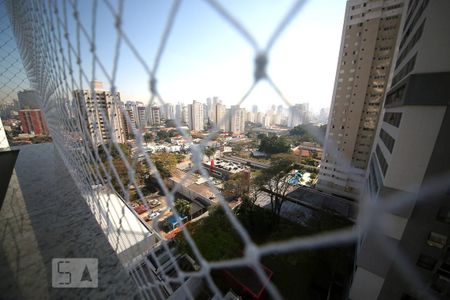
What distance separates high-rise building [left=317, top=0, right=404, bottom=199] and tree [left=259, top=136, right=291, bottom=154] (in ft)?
17.6

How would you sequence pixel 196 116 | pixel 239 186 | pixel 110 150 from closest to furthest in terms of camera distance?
pixel 110 150 < pixel 239 186 < pixel 196 116

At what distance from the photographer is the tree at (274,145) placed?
440 inches

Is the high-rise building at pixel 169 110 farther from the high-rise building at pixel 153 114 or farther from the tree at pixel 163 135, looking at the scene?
the tree at pixel 163 135

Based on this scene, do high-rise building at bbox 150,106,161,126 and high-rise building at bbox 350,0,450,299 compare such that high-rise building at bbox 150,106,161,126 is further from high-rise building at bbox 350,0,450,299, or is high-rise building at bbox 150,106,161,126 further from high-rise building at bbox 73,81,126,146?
high-rise building at bbox 350,0,450,299

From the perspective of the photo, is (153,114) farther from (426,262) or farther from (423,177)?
(426,262)

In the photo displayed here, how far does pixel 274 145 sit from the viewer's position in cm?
1130

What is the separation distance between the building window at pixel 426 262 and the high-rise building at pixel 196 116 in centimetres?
1311

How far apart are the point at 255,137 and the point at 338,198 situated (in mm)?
8555

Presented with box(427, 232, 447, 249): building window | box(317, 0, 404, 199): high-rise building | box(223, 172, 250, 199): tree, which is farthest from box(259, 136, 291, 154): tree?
box(427, 232, 447, 249): building window

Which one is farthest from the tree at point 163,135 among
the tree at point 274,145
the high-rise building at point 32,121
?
the high-rise building at point 32,121

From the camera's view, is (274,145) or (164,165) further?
(274,145)

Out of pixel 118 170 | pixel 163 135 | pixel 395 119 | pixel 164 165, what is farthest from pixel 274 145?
pixel 395 119

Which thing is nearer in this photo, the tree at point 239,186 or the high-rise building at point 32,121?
the high-rise building at point 32,121

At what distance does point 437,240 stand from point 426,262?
32 centimetres
